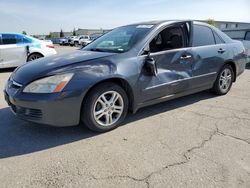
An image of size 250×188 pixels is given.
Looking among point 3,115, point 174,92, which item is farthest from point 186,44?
point 3,115

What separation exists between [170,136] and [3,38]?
24.1 ft

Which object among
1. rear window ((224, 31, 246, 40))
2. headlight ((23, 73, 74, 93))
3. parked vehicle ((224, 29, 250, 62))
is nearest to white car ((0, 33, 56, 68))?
headlight ((23, 73, 74, 93))

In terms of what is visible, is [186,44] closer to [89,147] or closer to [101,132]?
[101,132]

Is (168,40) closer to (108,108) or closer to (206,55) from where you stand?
(206,55)

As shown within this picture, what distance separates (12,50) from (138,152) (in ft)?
23.2

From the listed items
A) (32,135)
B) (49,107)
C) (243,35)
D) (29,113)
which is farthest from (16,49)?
(243,35)

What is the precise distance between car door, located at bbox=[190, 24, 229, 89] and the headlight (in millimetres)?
2316

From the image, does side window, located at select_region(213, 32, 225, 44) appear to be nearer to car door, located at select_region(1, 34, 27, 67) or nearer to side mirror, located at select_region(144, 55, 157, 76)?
side mirror, located at select_region(144, 55, 157, 76)

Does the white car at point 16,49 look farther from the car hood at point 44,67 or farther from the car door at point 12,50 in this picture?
the car hood at point 44,67

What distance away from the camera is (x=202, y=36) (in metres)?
4.49

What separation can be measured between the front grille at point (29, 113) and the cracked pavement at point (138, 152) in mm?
329

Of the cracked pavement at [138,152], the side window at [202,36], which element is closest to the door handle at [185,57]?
the side window at [202,36]

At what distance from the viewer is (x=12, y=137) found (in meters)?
3.17

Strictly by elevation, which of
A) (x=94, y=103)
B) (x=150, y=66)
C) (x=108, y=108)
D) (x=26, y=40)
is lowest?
(x=108, y=108)
